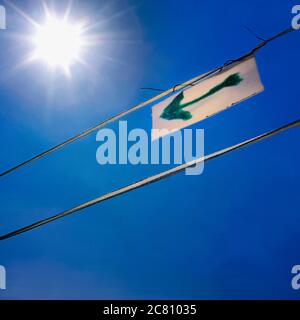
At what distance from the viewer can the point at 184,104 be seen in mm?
4016

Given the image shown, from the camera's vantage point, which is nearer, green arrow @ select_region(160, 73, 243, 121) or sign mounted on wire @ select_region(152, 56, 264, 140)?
sign mounted on wire @ select_region(152, 56, 264, 140)

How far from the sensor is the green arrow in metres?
3.72

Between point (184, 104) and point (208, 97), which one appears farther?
point (184, 104)

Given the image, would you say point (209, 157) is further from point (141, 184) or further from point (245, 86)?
point (245, 86)

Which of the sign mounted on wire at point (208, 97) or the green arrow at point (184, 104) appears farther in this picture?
the green arrow at point (184, 104)

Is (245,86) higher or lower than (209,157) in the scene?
higher

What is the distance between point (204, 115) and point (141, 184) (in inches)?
55.6

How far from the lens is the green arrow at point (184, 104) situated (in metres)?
3.72
